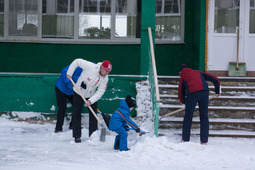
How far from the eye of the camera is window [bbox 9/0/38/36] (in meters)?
11.1

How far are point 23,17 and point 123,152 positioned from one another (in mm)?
6662

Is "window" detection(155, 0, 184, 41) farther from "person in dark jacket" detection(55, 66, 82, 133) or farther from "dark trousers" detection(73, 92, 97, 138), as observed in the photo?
"dark trousers" detection(73, 92, 97, 138)

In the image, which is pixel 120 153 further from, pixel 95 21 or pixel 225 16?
pixel 95 21

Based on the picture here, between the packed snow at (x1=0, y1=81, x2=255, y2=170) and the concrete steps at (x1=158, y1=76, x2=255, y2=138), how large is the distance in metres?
0.28

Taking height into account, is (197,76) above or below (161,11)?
below

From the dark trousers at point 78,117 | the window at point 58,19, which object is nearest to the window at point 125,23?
the window at point 58,19

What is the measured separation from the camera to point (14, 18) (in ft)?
36.7

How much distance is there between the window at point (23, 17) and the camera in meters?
11.1

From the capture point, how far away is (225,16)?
9852 millimetres

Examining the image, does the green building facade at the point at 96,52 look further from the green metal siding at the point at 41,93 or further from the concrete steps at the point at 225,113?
the concrete steps at the point at 225,113

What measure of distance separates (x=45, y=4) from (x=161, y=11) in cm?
336

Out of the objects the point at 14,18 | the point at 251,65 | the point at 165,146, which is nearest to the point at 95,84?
the point at 165,146

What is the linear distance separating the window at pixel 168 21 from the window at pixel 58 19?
99.2 inches

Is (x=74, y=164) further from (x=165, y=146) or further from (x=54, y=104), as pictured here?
(x=54, y=104)
